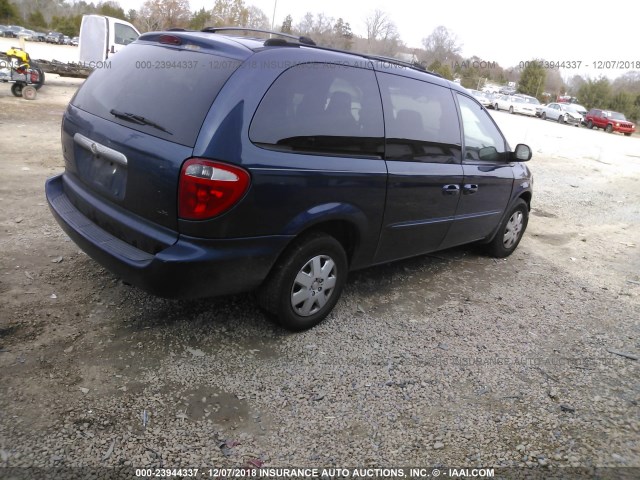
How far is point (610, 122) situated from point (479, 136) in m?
35.8

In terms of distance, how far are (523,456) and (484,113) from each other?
338 cm

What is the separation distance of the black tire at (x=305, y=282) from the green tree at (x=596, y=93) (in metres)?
54.0

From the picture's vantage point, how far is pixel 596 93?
4841cm

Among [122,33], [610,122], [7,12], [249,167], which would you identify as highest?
[7,12]

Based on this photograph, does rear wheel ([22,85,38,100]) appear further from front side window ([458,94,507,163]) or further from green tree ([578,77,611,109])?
green tree ([578,77,611,109])

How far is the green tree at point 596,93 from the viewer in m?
48.0

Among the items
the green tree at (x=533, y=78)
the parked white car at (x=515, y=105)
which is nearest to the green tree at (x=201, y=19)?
the parked white car at (x=515, y=105)

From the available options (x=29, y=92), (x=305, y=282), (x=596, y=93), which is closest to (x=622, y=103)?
(x=596, y=93)

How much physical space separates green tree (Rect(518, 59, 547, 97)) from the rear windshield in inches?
2250

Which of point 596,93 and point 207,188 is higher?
point 596,93

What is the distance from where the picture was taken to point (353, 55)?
11.8ft

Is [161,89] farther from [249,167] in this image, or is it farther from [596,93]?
[596,93]

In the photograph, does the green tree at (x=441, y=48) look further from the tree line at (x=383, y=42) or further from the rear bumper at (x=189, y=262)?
the rear bumper at (x=189, y=262)

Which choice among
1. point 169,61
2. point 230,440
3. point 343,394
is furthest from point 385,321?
point 169,61
